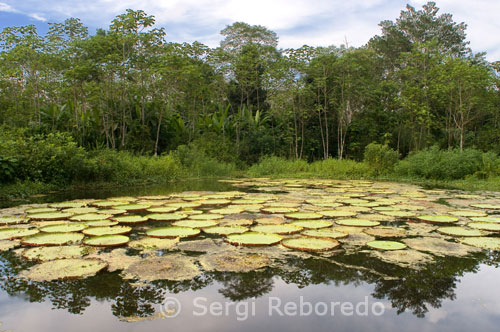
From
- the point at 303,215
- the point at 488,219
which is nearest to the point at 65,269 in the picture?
the point at 303,215

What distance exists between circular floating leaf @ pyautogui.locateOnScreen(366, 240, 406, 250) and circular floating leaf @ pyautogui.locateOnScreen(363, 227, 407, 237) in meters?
0.34

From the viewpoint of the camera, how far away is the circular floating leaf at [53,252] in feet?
9.41

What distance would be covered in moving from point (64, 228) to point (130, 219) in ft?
2.43

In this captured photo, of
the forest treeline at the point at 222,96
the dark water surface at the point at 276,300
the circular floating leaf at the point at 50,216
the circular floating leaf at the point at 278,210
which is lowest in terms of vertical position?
the dark water surface at the point at 276,300

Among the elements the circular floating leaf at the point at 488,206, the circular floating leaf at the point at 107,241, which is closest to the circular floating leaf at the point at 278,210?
the circular floating leaf at the point at 107,241

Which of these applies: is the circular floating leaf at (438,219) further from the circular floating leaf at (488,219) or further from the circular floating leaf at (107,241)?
the circular floating leaf at (107,241)

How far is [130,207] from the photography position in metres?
5.14

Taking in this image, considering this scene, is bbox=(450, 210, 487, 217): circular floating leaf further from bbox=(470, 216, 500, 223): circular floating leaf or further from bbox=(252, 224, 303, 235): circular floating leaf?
bbox=(252, 224, 303, 235): circular floating leaf

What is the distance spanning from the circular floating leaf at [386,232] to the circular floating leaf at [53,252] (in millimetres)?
2780

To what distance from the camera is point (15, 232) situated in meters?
3.61

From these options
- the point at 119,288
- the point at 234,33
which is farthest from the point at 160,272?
the point at 234,33

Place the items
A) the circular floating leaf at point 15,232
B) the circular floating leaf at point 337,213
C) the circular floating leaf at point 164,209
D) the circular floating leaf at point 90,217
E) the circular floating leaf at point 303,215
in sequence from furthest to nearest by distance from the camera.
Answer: the circular floating leaf at point 164,209, the circular floating leaf at point 337,213, the circular floating leaf at point 303,215, the circular floating leaf at point 90,217, the circular floating leaf at point 15,232

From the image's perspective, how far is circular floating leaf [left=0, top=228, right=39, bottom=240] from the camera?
346cm

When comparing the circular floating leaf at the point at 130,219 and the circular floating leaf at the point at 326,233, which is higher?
the circular floating leaf at the point at 130,219
